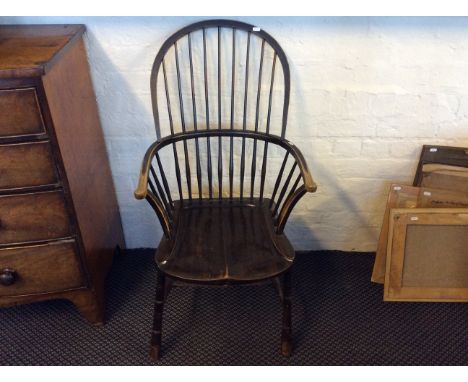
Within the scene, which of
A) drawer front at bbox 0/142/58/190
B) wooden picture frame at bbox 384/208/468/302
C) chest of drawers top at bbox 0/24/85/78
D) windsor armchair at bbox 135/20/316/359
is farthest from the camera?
wooden picture frame at bbox 384/208/468/302

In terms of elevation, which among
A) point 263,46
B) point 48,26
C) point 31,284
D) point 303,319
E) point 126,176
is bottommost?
point 303,319

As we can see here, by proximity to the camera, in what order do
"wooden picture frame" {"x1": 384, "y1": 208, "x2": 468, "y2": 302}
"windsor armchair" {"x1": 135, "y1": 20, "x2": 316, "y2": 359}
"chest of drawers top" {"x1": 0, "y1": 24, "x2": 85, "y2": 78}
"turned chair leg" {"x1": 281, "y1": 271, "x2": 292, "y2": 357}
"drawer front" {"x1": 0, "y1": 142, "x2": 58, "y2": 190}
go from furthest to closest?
"wooden picture frame" {"x1": 384, "y1": 208, "x2": 468, "y2": 302}, "turned chair leg" {"x1": 281, "y1": 271, "x2": 292, "y2": 357}, "windsor armchair" {"x1": 135, "y1": 20, "x2": 316, "y2": 359}, "drawer front" {"x1": 0, "y1": 142, "x2": 58, "y2": 190}, "chest of drawers top" {"x1": 0, "y1": 24, "x2": 85, "y2": 78}

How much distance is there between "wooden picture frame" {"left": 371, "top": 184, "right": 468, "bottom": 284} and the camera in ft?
5.30

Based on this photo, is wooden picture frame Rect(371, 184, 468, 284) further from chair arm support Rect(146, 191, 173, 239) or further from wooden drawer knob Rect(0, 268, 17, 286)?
wooden drawer knob Rect(0, 268, 17, 286)

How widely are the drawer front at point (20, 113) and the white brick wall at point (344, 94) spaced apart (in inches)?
16.8

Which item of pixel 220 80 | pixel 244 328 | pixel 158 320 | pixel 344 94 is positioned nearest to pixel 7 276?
pixel 158 320

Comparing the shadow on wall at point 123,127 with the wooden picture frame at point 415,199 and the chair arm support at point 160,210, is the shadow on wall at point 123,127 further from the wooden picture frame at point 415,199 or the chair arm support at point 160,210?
the wooden picture frame at point 415,199

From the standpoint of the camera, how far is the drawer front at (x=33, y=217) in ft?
4.23

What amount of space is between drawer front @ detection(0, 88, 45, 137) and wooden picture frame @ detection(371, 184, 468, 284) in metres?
1.23

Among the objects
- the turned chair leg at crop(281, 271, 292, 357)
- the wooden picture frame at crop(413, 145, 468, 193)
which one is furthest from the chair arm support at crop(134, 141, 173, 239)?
the wooden picture frame at crop(413, 145, 468, 193)

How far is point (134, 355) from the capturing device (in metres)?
1.51

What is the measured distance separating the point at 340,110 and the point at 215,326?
3.01 ft
